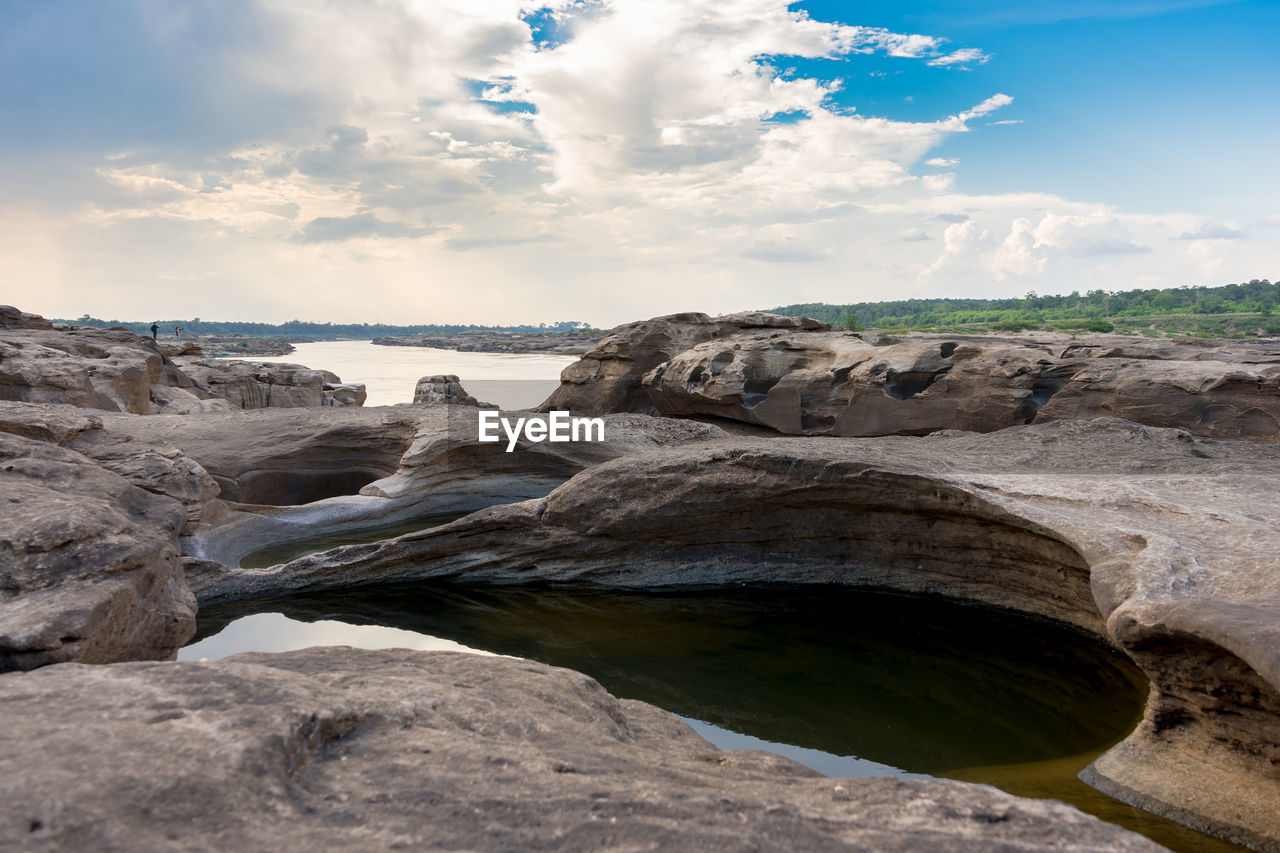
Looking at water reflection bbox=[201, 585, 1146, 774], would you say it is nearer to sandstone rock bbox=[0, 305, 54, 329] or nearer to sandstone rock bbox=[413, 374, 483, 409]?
sandstone rock bbox=[413, 374, 483, 409]

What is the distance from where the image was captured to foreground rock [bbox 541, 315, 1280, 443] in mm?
13586

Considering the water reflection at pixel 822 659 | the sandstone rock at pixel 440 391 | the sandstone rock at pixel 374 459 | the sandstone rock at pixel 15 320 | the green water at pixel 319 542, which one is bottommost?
the water reflection at pixel 822 659

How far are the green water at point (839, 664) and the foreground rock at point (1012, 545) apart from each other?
28cm

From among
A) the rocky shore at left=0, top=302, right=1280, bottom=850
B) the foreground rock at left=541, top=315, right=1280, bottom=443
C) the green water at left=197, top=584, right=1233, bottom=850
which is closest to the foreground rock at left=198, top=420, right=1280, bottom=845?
the rocky shore at left=0, top=302, right=1280, bottom=850

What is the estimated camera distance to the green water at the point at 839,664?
6309 mm

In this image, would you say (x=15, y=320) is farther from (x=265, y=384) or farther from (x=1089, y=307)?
(x=1089, y=307)

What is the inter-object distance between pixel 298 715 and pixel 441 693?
0.84m

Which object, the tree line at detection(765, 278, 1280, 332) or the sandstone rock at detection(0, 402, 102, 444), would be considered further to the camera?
the tree line at detection(765, 278, 1280, 332)

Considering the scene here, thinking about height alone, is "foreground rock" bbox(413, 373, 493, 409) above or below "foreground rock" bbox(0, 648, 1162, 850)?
above

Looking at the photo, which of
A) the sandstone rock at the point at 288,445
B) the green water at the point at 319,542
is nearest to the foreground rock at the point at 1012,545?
the green water at the point at 319,542

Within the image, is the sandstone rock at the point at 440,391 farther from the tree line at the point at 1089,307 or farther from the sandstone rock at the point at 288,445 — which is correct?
the tree line at the point at 1089,307

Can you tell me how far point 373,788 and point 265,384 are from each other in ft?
75.7

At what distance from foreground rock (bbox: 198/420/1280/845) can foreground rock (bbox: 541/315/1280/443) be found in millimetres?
4265

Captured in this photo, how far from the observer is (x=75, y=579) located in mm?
4863
